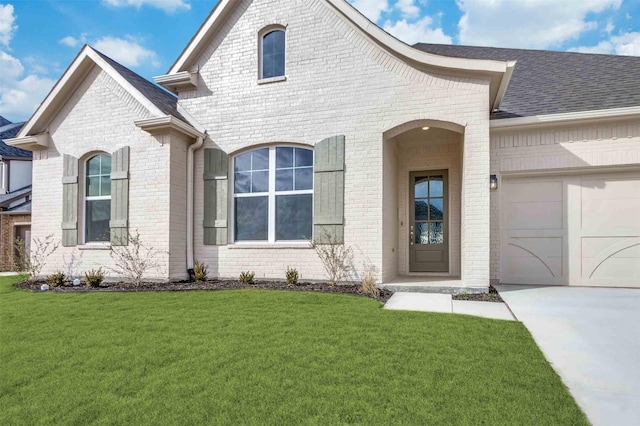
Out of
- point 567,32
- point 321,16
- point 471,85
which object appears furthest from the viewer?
point 567,32

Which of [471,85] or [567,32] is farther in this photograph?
[567,32]

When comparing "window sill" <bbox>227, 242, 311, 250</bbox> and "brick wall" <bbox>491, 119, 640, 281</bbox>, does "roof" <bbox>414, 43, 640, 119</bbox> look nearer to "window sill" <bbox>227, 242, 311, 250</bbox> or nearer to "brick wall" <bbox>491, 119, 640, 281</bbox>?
"brick wall" <bbox>491, 119, 640, 281</bbox>

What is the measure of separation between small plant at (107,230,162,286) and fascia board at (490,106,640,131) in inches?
293

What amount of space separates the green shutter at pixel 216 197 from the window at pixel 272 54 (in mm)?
2034

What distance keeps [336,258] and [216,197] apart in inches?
117

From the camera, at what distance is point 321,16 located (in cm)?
728

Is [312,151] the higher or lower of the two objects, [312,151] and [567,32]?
the lower

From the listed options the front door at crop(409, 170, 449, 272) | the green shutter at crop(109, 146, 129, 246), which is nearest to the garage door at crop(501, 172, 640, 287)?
the front door at crop(409, 170, 449, 272)

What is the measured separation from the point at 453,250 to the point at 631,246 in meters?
3.15

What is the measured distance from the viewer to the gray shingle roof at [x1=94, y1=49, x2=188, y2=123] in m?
7.71

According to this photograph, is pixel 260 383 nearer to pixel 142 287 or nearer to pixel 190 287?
pixel 190 287

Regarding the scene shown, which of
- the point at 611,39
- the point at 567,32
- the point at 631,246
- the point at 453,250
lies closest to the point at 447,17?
the point at 567,32

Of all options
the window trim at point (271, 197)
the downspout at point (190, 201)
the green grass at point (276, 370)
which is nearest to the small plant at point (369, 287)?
the green grass at point (276, 370)

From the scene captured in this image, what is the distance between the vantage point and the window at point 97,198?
26.7ft
